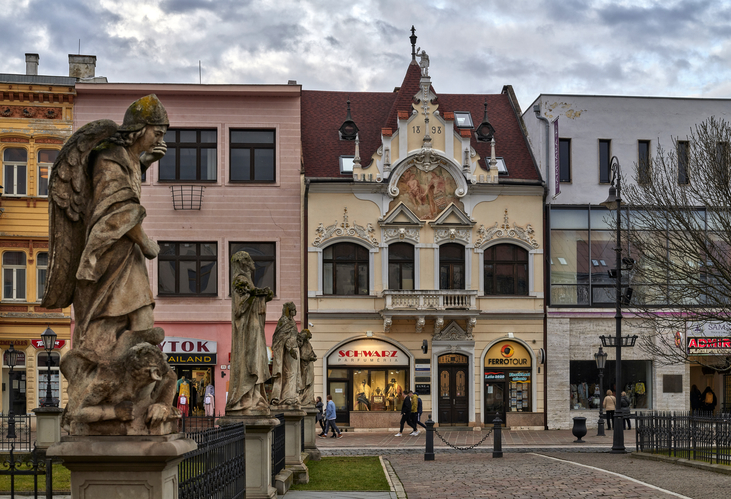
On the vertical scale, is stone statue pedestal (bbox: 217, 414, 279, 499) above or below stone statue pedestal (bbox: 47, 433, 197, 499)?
below

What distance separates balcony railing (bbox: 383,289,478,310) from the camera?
34.8 metres

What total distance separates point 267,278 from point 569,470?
717 inches

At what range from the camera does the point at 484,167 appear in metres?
37.2

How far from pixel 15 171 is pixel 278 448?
23702mm

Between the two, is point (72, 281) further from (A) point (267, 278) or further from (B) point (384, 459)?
(A) point (267, 278)

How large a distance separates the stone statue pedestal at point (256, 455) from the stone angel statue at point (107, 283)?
5859 mm

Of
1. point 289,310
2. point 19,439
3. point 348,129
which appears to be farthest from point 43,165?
point 289,310

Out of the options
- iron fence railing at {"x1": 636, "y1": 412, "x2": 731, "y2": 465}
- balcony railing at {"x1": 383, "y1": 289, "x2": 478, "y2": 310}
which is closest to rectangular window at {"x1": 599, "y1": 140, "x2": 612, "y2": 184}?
balcony railing at {"x1": 383, "y1": 289, "x2": 478, "y2": 310}

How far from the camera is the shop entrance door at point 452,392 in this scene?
3559 centimetres

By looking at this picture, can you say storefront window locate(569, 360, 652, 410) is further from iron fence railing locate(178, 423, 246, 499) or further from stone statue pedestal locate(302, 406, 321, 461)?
iron fence railing locate(178, 423, 246, 499)

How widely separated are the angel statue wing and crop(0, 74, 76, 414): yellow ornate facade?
96.0 ft

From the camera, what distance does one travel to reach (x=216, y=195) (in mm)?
35625

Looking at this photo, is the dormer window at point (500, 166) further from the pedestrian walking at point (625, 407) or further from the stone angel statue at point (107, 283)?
the stone angel statue at point (107, 283)

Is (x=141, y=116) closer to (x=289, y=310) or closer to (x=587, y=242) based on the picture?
(x=289, y=310)
